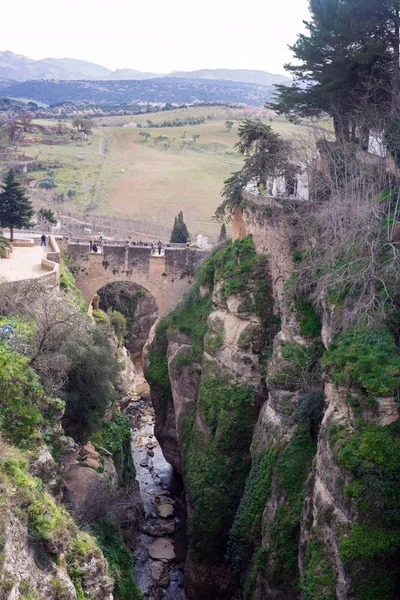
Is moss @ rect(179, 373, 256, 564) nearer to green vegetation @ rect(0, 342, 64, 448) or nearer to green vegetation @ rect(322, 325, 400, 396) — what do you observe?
green vegetation @ rect(0, 342, 64, 448)

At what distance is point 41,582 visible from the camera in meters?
12.6

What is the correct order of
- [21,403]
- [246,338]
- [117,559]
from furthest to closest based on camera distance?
[246,338]
[117,559]
[21,403]

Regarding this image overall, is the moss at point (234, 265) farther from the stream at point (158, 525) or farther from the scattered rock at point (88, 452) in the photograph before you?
the stream at point (158, 525)

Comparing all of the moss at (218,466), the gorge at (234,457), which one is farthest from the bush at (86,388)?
the moss at (218,466)

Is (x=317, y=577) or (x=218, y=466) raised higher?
(x=317, y=577)

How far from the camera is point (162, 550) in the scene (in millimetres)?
26125

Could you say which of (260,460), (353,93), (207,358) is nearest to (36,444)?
(260,460)

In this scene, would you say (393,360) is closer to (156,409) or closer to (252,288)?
(252,288)

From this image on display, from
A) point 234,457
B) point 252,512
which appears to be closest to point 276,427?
point 252,512

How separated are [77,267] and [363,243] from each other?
20852 millimetres

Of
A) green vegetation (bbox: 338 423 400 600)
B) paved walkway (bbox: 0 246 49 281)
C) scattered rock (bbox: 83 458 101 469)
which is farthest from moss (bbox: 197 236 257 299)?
green vegetation (bbox: 338 423 400 600)

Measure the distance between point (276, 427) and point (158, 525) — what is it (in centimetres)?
855

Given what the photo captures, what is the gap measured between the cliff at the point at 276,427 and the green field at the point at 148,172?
27.7m

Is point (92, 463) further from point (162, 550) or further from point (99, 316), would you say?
point (99, 316)
